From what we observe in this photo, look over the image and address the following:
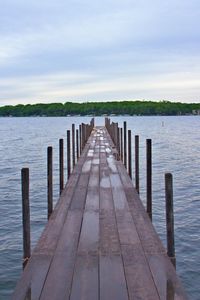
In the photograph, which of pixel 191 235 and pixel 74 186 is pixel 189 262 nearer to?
pixel 191 235

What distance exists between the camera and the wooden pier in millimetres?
4906

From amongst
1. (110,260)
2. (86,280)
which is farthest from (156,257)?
(86,280)

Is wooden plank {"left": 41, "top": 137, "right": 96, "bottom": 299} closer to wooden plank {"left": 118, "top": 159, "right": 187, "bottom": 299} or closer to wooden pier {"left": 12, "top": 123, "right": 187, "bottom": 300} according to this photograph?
wooden pier {"left": 12, "top": 123, "right": 187, "bottom": 300}

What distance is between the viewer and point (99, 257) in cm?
603

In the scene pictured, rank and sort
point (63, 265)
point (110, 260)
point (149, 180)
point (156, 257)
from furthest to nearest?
1. point (149, 180)
2. point (156, 257)
3. point (110, 260)
4. point (63, 265)

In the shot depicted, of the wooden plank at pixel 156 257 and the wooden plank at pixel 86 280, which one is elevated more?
the wooden plank at pixel 156 257

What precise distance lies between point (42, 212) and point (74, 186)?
11.3ft

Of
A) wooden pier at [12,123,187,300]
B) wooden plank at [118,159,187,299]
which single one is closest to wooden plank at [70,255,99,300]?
wooden pier at [12,123,187,300]

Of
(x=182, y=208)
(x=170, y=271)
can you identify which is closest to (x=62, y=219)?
(x=170, y=271)

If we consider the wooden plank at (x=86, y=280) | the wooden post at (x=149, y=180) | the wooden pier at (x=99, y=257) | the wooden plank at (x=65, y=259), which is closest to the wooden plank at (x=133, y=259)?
the wooden pier at (x=99, y=257)

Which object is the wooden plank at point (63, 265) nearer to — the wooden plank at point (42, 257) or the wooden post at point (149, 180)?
the wooden plank at point (42, 257)

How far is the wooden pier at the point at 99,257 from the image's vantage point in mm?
4906

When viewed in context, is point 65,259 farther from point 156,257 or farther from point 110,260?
point 156,257

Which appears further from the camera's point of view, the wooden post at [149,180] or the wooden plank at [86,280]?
the wooden post at [149,180]
